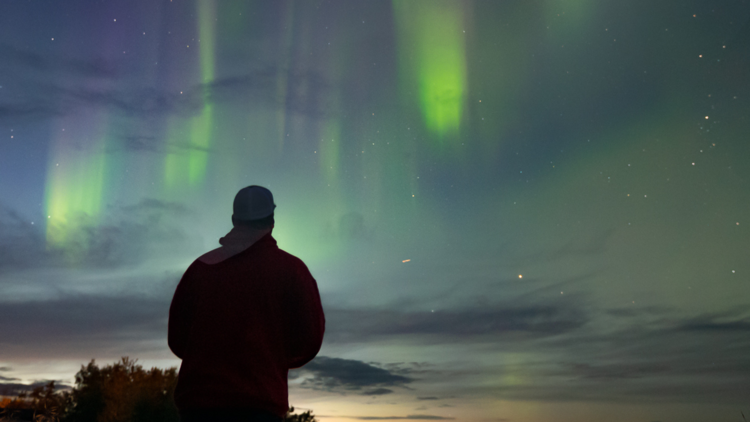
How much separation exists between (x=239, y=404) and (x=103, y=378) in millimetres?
8536

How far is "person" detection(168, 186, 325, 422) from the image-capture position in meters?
2.76

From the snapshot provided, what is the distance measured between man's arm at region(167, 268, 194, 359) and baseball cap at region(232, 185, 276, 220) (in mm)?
447

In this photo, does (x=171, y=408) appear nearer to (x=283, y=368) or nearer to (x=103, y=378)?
(x=103, y=378)

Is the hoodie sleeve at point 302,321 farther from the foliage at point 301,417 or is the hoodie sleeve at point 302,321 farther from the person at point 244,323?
the foliage at point 301,417

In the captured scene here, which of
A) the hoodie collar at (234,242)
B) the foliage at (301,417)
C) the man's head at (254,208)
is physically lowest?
the foliage at (301,417)

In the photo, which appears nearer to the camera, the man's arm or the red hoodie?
the red hoodie

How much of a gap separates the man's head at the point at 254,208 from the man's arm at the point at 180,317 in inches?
16.8

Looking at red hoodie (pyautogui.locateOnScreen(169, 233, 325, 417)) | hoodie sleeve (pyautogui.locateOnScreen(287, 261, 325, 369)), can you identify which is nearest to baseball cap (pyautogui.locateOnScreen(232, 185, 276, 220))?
red hoodie (pyautogui.locateOnScreen(169, 233, 325, 417))

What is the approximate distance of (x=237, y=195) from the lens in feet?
10.6

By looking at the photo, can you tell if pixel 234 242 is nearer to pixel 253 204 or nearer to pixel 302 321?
pixel 253 204

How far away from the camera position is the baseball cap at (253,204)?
316 cm

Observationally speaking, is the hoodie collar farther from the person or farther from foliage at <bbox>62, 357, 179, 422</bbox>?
foliage at <bbox>62, 357, 179, 422</bbox>

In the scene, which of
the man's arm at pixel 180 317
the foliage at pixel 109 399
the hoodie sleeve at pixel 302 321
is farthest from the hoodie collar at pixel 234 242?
the foliage at pixel 109 399

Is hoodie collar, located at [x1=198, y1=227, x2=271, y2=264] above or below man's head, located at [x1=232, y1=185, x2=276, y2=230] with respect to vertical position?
below
